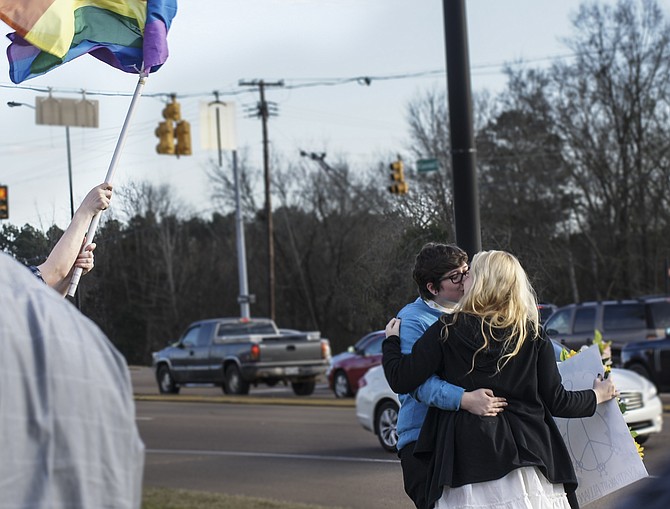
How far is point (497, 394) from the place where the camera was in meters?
4.35

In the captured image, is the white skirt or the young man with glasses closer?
the white skirt

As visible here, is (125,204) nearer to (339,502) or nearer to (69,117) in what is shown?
(69,117)

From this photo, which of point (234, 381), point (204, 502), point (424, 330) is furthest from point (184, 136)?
point (424, 330)

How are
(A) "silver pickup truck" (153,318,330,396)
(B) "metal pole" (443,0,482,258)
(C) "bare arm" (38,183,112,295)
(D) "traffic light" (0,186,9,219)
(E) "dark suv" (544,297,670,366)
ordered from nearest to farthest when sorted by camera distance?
(C) "bare arm" (38,183,112,295) < (D) "traffic light" (0,186,9,219) < (B) "metal pole" (443,0,482,258) < (E) "dark suv" (544,297,670,366) < (A) "silver pickup truck" (153,318,330,396)

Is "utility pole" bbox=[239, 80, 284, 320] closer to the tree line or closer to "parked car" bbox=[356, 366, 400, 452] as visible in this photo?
the tree line

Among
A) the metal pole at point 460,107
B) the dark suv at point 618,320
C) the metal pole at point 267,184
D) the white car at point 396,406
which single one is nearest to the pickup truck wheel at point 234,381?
the dark suv at point 618,320

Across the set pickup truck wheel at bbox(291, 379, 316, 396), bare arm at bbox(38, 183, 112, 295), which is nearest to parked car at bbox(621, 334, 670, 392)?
pickup truck wheel at bbox(291, 379, 316, 396)

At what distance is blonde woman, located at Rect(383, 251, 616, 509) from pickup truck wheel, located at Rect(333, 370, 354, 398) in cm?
1970

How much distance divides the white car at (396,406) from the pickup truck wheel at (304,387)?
37.8ft

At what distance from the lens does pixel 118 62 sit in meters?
5.10

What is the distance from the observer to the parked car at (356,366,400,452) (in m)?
14.1

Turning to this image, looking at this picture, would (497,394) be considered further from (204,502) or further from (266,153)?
(266,153)

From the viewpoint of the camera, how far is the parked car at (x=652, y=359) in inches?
778

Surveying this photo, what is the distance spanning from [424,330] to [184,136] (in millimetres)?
17557
